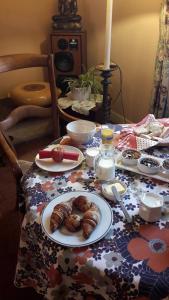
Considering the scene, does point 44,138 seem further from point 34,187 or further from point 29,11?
point 29,11

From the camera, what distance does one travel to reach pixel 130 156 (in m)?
0.98

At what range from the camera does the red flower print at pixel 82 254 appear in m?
0.65

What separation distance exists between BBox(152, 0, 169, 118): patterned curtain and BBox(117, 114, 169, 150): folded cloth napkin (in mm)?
694

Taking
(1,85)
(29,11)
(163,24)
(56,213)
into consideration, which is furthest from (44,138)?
(29,11)

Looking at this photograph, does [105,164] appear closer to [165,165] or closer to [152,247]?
[165,165]

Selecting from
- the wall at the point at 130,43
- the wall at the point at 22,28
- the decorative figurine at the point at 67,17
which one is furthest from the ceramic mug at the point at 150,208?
the wall at the point at 22,28

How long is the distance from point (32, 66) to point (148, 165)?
30.6 inches

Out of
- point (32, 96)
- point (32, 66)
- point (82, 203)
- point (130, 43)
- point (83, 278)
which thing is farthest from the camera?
point (130, 43)

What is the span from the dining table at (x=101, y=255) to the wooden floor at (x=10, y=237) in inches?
17.8

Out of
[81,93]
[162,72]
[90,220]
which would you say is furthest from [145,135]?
[81,93]

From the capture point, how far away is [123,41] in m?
2.29

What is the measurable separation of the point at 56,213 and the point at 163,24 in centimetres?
151

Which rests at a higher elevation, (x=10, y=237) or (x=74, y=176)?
(x=74, y=176)

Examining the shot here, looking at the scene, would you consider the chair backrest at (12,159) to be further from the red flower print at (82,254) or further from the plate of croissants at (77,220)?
the red flower print at (82,254)
